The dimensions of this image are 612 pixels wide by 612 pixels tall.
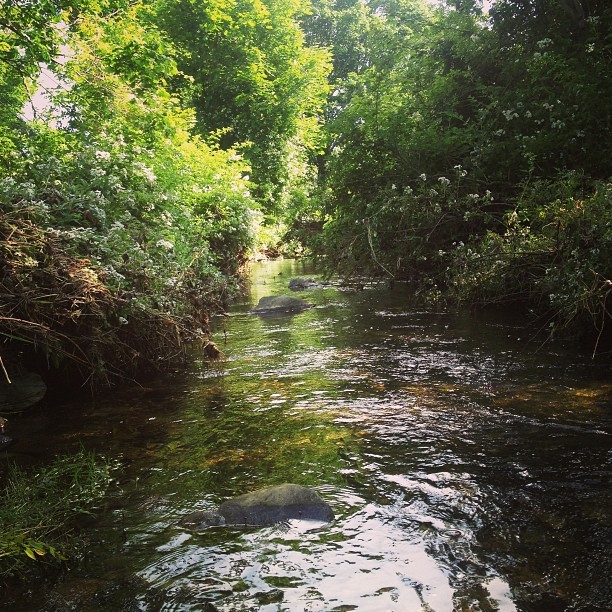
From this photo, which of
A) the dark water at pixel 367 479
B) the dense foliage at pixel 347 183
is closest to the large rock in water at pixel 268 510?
the dark water at pixel 367 479

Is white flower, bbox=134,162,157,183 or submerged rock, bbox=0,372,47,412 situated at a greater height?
white flower, bbox=134,162,157,183

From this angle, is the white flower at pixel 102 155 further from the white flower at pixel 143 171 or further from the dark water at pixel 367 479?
the dark water at pixel 367 479

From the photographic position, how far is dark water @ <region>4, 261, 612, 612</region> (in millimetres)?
→ 3477

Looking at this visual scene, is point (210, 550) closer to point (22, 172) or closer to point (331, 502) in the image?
point (331, 502)

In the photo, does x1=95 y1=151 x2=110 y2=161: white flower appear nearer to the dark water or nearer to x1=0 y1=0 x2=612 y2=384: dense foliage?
x1=0 y1=0 x2=612 y2=384: dense foliage

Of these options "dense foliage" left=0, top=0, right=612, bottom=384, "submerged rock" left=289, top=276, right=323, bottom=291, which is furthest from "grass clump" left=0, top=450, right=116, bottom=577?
"submerged rock" left=289, top=276, right=323, bottom=291

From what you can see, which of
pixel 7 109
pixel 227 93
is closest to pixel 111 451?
pixel 7 109

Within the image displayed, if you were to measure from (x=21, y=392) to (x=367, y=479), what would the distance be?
4766 mm

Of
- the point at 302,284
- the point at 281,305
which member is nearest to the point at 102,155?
the point at 281,305

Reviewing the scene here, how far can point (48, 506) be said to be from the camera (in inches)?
170

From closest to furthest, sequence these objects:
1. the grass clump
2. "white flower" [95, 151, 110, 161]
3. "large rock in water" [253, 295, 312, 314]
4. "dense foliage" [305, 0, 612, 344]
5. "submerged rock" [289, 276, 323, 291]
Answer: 1. the grass clump
2. "dense foliage" [305, 0, 612, 344]
3. "white flower" [95, 151, 110, 161]
4. "large rock in water" [253, 295, 312, 314]
5. "submerged rock" [289, 276, 323, 291]

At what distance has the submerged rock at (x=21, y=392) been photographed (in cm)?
712

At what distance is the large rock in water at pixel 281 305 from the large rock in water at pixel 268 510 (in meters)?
10.2

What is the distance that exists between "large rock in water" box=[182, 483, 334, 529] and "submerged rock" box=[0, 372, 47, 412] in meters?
3.85
